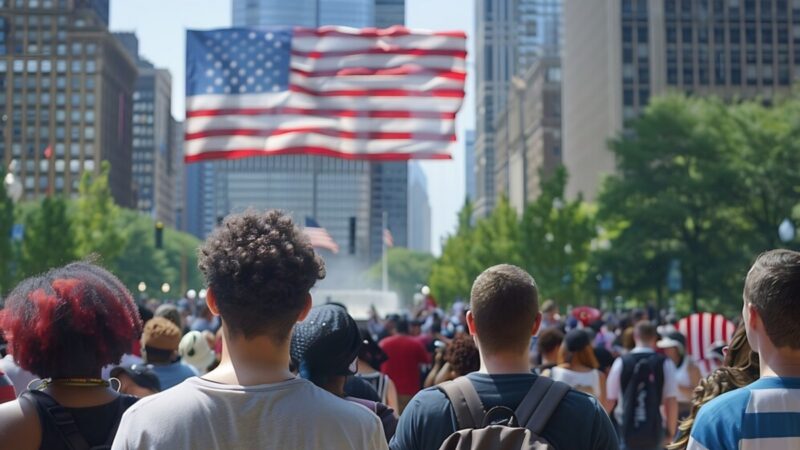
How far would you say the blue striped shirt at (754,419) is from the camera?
3637mm

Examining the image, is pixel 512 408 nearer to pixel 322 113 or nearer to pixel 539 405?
pixel 539 405

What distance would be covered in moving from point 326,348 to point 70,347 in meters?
1.25

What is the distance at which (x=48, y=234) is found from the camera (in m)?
64.5

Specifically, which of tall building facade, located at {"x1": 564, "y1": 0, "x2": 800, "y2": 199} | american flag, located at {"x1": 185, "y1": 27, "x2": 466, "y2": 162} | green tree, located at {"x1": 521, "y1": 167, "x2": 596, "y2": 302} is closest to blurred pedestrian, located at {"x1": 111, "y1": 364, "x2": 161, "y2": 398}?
american flag, located at {"x1": 185, "y1": 27, "x2": 466, "y2": 162}

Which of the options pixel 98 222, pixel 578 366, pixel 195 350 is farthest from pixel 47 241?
pixel 578 366

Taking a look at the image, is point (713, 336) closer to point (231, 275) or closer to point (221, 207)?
point (231, 275)

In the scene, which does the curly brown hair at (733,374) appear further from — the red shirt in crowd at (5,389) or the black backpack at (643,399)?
the black backpack at (643,399)

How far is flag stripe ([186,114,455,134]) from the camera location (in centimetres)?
1688

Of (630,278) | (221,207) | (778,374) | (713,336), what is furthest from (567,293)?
(221,207)

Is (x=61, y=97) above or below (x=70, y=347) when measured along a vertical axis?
above

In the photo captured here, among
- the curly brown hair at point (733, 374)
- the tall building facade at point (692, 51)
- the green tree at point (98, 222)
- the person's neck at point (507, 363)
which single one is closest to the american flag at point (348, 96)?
the curly brown hair at point (733, 374)

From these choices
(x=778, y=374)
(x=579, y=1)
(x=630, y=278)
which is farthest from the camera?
(x=579, y=1)

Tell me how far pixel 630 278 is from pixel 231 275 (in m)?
52.4

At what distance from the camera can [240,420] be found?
312 centimetres
